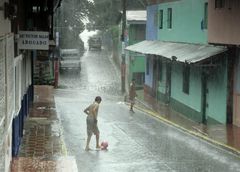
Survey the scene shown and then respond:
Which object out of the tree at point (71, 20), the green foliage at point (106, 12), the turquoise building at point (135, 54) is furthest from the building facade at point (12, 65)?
the green foliage at point (106, 12)

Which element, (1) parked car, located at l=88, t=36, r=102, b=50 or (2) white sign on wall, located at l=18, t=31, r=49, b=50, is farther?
(1) parked car, located at l=88, t=36, r=102, b=50

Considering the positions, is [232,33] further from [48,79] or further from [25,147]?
[48,79]

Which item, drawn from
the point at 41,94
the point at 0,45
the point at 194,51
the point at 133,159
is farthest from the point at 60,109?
the point at 0,45

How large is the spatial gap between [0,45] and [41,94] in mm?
24168

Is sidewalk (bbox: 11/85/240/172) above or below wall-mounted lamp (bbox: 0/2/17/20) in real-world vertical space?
below

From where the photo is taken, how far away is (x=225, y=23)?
20.8 meters

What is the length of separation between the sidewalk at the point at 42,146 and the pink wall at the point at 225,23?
6.56 metres

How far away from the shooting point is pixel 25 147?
648 inches

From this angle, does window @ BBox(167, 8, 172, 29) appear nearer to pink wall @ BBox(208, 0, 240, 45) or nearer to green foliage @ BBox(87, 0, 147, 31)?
pink wall @ BBox(208, 0, 240, 45)

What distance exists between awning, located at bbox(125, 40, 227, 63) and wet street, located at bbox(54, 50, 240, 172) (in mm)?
2838

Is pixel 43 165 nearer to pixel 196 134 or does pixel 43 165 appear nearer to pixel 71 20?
pixel 196 134

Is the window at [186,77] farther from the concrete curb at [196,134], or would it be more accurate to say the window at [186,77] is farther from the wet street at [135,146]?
the wet street at [135,146]

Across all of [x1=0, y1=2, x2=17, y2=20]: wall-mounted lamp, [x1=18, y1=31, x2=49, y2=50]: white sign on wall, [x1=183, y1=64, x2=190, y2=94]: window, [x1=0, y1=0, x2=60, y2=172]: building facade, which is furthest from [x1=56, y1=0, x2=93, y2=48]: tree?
[x1=0, y1=2, x2=17, y2=20]: wall-mounted lamp

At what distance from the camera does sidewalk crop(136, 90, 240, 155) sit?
18062mm
